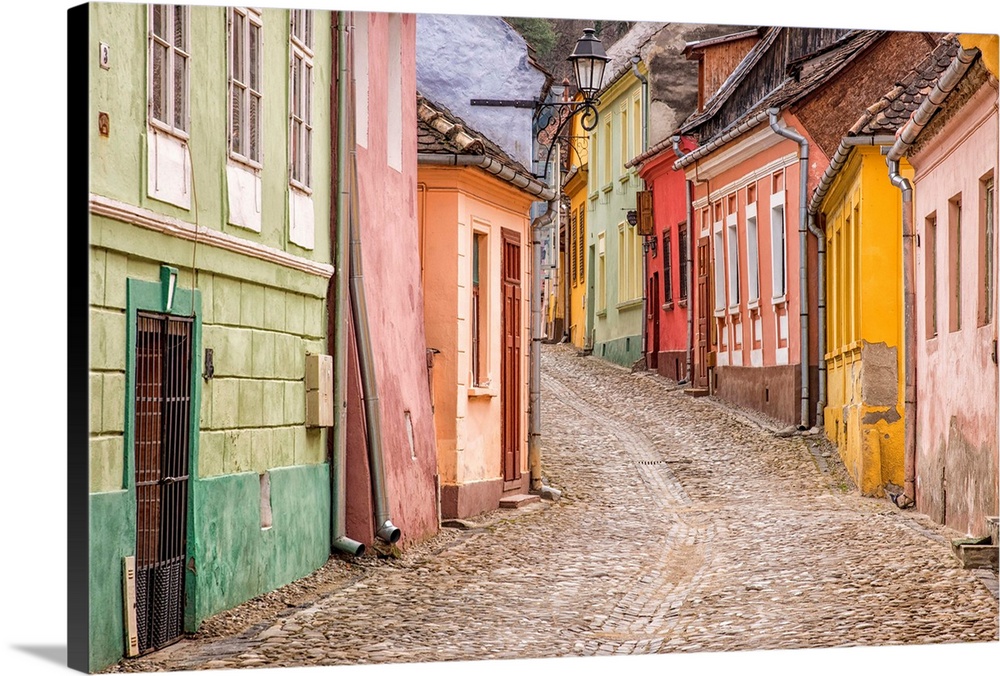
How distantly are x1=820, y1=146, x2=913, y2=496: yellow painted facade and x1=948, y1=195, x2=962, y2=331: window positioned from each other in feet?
3.73

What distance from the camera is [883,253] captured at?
12.5 meters

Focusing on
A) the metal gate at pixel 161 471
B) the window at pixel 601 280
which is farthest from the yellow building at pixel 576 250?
the metal gate at pixel 161 471

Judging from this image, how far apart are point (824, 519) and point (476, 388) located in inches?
127

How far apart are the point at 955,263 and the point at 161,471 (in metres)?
5.14

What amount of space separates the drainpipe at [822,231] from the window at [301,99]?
3.90m

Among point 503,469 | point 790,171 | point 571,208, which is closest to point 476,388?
point 503,469

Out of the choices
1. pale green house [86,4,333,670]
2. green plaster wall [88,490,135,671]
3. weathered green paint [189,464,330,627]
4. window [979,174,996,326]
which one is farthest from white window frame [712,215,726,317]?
green plaster wall [88,490,135,671]

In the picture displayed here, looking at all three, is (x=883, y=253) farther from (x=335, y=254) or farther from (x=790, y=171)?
(x=335, y=254)

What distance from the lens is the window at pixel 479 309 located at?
12.8m

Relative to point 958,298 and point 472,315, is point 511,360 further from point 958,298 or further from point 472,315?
point 958,298

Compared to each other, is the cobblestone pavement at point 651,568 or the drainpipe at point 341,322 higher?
the drainpipe at point 341,322

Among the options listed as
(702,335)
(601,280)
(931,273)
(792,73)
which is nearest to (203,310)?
(702,335)

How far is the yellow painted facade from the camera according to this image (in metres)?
11.4

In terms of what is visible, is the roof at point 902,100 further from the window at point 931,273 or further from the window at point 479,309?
the window at point 479,309
